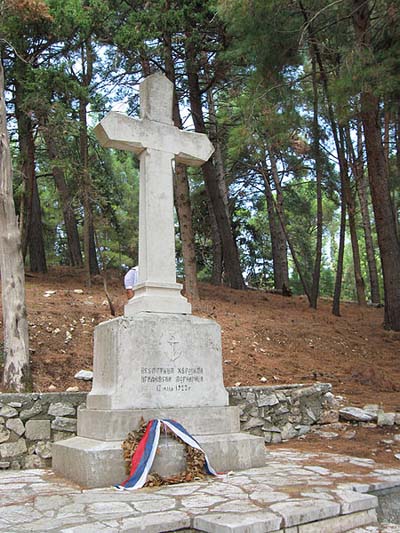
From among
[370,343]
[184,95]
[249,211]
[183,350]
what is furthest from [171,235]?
[249,211]

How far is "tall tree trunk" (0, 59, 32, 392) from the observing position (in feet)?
23.7

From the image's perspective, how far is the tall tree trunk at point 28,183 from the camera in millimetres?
12906

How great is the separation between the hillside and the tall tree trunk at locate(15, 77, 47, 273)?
121 cm

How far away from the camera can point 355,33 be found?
1106 cm

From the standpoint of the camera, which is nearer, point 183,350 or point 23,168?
point 183,350

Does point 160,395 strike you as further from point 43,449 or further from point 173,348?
point 43,449

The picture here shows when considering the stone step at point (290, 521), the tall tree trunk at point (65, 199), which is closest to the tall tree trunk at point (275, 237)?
the tall tree trunk at point (65, 199)

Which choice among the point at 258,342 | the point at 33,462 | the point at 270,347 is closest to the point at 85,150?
the point at 258,342

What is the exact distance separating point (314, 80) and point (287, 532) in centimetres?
1205

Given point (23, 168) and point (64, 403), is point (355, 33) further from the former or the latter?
point (64, 403)

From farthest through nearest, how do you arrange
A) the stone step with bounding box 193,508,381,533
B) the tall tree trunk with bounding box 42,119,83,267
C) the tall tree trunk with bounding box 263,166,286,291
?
the tall tree trunk with bounding box 263,166,286,291 → the tall tree trunk with bounding box 42,119,83,267 → the stone step with bounding box 193,508,381,533

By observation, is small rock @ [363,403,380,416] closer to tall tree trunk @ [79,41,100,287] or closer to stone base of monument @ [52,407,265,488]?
stone base of monument @ [52,407,265,488]

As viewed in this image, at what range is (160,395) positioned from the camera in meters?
5.33

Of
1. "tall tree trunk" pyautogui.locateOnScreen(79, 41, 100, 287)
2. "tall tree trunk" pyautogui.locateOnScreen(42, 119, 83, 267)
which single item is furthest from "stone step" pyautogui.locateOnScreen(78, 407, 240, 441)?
"tall tree trunk" pyautogui.locateOnScreen(79, 41, 100, 287)
